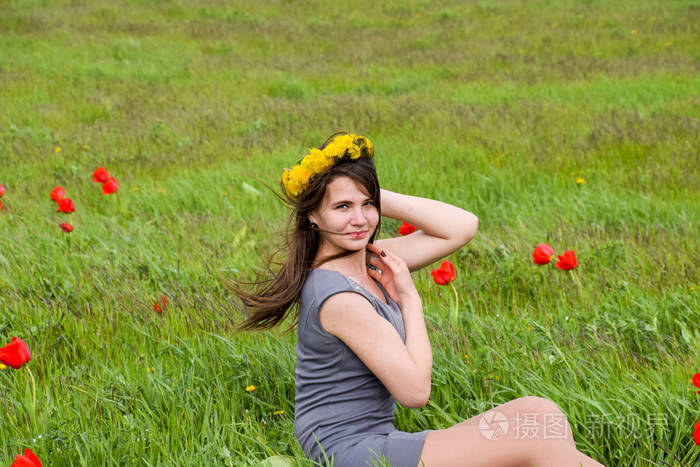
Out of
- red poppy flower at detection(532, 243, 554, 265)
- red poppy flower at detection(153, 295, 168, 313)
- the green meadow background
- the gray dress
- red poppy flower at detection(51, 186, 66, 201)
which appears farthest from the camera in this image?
red poppy flower at detection(51, 186, 66, 201)

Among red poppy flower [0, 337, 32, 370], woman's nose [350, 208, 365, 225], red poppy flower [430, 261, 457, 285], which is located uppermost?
woman's nose [350, 208, 365, 225]

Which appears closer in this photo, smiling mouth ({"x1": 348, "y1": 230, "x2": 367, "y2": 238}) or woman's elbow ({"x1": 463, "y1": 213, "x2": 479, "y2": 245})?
smiling mouth ({"x1": 348, "y1": 230, "x2": 367, "y2": 238})

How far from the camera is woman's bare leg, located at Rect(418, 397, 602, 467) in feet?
6.72

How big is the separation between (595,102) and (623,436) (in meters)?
6.79

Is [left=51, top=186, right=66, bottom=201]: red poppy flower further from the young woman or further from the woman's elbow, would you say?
the woman's elbow

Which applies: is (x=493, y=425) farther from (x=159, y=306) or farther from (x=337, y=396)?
(x=159, y=306)

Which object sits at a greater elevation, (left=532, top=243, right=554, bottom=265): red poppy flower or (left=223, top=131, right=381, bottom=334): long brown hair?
(left=223, top=131, right=381, bottom=334): long brown hair

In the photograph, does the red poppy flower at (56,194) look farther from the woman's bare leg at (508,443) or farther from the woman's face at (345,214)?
the woman's bare leg at (508,443)

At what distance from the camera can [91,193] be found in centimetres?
566

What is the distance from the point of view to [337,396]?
7.37 feet

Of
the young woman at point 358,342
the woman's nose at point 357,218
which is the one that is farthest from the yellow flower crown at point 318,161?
the woman's nose at point 357,218

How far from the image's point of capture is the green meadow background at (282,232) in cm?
252

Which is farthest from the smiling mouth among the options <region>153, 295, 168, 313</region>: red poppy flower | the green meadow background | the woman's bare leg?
<region>153, 295, 168, 313</region>: red poppy flower

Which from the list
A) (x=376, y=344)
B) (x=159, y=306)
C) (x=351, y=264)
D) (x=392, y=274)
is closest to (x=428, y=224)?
(x=392, y=274)
